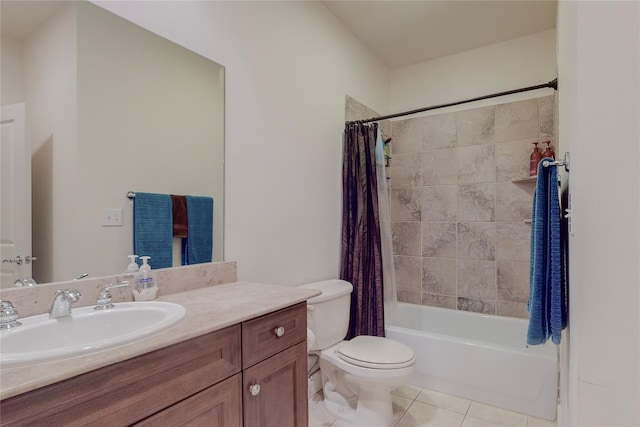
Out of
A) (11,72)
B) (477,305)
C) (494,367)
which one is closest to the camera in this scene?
(11,72)

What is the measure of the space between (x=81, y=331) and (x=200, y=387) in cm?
41

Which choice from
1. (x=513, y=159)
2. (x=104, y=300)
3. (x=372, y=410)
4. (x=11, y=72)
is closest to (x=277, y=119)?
(x=11, y=72)

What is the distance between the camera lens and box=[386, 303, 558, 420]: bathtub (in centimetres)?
195

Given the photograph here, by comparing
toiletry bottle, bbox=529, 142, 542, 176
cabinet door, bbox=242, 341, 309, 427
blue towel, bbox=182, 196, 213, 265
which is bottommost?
cabinet door, bbox=242, 341, 309, 427

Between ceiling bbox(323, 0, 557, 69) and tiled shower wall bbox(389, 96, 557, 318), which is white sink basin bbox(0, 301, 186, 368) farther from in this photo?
tiled shower wall bbox(389, 96, 557, 318)

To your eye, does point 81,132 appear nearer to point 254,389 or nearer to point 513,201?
point 254,389

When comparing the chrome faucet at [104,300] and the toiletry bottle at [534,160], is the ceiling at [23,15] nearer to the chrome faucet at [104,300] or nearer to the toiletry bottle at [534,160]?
the chrome faucet at [104,300]

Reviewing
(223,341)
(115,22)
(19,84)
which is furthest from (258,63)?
(223,341)

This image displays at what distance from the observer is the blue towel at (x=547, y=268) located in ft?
3.34

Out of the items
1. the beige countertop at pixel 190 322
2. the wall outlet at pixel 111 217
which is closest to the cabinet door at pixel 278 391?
the beige countertop at pixel 190 322

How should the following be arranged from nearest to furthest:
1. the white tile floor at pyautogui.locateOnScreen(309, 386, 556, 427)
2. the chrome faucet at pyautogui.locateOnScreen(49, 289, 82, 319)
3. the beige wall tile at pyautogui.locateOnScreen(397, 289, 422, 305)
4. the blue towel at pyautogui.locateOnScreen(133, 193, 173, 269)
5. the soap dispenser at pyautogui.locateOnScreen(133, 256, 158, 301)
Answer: the chrome faucet at pyautogui.locateOnScreen(49, 289, 82, 319)
the soap dispenser at pyautogui.locateOnScreen(133, 256, 158, 301)
the blue towel at pyautogui.locateOnScreen(133, 193, 173, 269)
the white tile floor at pyautogui.locateOnScreen(309, 386, 556, 427)
the beige wall tile at pyautogui.locateOnScreen(397, 289, 422, 305)

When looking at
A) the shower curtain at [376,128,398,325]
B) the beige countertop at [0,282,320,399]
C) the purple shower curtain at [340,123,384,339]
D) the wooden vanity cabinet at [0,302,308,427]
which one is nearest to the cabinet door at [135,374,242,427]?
the wooden vanity cabinet at [0,302,308,427]

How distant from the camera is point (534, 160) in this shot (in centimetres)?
254

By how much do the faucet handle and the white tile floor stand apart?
61.7 inches
